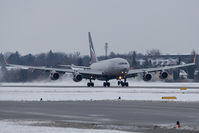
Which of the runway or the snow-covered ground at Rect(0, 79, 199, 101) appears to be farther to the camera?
the snow-covered ground at Rect(0, 79, 199, 101)

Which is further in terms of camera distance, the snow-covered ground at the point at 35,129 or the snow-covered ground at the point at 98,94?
the snow-covered ground at the point at 98,94

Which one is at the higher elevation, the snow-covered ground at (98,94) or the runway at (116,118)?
the snow-covered ground at (98,94)

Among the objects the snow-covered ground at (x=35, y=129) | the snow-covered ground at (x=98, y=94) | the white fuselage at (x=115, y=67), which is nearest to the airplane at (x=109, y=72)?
the white fuselage at (x=115, y=67)

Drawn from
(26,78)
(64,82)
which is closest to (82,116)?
(64,82)

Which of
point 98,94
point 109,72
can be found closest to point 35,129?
point 98,94

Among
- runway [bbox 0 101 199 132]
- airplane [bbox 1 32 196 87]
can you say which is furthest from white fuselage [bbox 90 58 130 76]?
runway [bbox 0 101 199 132]

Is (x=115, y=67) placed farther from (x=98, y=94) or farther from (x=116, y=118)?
(x=116, y=118)

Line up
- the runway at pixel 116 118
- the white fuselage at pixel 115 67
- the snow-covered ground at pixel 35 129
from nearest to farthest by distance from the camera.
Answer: the snow-covered ground at pixel 35 129 → the runway at pixel 116 118 → the white fuselage at pixel 115 67

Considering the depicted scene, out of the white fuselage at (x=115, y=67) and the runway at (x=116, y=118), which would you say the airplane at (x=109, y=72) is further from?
the runway at (x=116, y=118)

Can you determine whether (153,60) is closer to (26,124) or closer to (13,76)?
(13,76)

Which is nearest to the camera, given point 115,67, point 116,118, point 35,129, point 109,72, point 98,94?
point 35,129

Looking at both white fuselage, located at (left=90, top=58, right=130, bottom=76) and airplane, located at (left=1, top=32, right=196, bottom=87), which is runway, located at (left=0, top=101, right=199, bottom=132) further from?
white fuselage, located at (left=90, top=58, right=130, bottom=76)

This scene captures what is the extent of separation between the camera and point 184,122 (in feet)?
79.4

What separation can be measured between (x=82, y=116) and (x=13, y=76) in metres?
73.2
